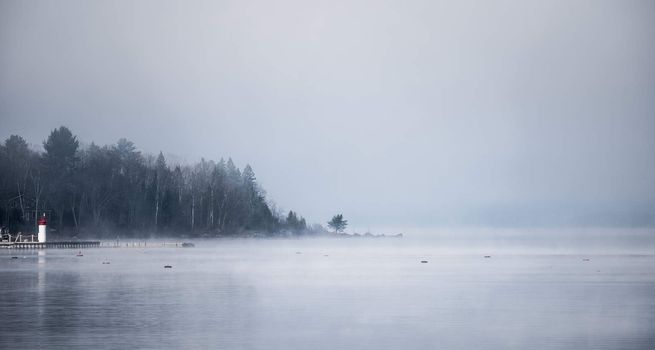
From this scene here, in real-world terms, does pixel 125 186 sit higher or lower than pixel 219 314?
higher

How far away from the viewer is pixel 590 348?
20.8 m

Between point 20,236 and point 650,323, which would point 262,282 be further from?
point 20,236

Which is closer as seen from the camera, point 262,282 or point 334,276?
point 262,282

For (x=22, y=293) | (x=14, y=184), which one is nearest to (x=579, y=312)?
(x=22, y=293)

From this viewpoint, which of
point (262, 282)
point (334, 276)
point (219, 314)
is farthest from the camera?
point (334, 276)

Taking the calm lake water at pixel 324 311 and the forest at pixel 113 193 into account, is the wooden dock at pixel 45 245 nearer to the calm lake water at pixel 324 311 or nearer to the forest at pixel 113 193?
the forest at pixel 113 193

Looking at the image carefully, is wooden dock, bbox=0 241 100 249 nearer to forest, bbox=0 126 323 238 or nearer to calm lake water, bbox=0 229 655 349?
forest, bbox=0 126 323 238

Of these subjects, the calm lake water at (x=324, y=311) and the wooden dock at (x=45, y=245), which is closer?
the calm lake water at (x=324, y=311)

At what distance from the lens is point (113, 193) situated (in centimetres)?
11781

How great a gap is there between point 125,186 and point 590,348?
105291mm

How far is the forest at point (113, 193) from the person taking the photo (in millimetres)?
106312

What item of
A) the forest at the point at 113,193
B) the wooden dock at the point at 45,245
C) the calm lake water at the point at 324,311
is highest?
the forest at the point at 113,193

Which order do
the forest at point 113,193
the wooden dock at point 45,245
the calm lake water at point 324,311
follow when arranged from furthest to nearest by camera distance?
1. the forest at point 113,193
2. the wooden dock at point 45,245
3. the calm lake water at point 324,311

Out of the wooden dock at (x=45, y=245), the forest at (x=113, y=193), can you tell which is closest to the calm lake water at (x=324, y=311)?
the wooden dock at (x=45, y=245)
